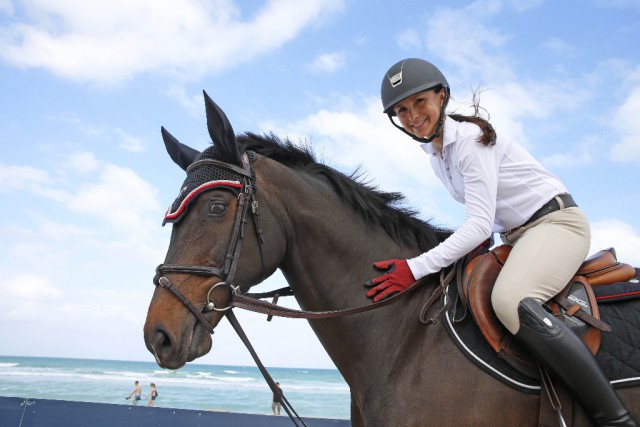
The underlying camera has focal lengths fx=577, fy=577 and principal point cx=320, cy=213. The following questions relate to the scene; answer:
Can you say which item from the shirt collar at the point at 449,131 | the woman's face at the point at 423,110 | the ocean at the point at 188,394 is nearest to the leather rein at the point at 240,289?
the shirt collar at the point at 449,131

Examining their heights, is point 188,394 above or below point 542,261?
below

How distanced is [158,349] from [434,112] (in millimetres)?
1682

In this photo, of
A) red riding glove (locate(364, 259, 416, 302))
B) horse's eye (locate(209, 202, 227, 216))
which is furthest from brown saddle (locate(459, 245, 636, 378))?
horse's eye (locate(209, 202, 227, 216))

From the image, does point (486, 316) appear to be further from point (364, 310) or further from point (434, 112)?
point (434, 112)

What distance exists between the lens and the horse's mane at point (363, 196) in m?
2.94

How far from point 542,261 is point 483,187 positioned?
41cm

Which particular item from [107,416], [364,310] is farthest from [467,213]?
[107,416]

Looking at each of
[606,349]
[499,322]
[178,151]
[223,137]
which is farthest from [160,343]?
[606,349]

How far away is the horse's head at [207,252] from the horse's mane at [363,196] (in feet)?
0.94

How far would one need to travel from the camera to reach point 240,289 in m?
2.63

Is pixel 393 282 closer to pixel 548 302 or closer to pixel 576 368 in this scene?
pixel 548 302

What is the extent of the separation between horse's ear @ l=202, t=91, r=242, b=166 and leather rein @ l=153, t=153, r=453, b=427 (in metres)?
0.04

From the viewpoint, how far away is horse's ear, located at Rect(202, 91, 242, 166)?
2678 mm

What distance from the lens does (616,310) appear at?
2.51m
